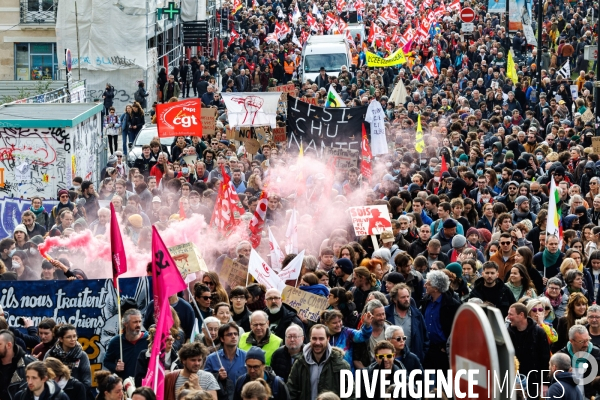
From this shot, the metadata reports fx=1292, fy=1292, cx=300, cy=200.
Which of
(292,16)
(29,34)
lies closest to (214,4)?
(292,16)

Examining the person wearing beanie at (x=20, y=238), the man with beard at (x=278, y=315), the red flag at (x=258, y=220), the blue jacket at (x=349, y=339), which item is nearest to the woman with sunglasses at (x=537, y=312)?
the blue jacket at (x=349, y=339)

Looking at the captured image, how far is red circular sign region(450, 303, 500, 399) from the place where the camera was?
4.21m

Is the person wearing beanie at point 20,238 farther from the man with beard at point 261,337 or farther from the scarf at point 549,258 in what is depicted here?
the scarf at point 549,258

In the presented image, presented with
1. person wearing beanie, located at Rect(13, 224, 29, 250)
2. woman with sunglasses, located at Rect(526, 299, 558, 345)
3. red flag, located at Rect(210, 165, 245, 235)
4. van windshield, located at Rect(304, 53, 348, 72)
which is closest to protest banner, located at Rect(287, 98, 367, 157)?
red flag, located at Rect(210, 165, 245, 235)

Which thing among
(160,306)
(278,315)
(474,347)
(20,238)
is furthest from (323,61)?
(474,347)

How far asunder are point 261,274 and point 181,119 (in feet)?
32.3

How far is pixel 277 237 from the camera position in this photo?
46.0ft

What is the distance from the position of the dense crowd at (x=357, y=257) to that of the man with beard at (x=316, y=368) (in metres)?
0.01

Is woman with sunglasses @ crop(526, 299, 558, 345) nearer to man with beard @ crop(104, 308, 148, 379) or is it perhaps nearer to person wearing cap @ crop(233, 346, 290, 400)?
person wearing cap @ crop(233, 346, 290, 400)

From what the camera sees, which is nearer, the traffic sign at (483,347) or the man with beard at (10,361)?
the traffic sign at (483,347)

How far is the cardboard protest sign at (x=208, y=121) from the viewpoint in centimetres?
2225

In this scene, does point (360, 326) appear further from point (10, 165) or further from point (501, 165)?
point (10, 165)

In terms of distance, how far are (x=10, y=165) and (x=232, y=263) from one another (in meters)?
9.34

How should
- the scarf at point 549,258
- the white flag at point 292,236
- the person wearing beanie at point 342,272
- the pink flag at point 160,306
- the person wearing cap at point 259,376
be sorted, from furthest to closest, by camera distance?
the white flag at point 292,236 < the scarf at point 549,258 < the person wearing beanie at point 342,272 < the person wearing cap at point 259,376 < the pink flag at point 160,306
